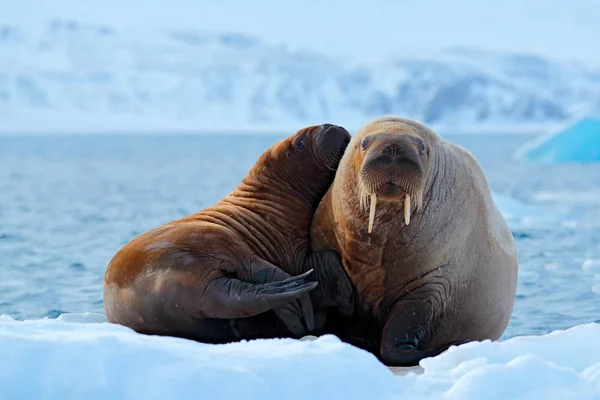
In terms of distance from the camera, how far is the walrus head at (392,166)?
14.9 ft

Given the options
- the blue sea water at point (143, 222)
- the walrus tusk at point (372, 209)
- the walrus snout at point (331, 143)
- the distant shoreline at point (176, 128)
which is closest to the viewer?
the walrus tusk at point (372, 209)

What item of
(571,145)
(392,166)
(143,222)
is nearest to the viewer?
(392,166)

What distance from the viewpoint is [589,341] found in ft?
14.1

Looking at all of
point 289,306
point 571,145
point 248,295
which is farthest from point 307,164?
point 571,145

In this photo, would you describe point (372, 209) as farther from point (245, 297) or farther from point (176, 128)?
point (176, 128)

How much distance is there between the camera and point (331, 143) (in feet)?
18.4

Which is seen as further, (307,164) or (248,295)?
(307,164)

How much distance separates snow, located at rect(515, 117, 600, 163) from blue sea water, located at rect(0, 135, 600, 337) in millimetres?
764

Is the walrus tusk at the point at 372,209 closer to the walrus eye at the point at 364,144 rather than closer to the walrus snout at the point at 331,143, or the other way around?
the walrus eye at the point at 364,144

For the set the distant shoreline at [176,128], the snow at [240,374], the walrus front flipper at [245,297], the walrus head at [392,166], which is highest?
the walrus head at [392,166]

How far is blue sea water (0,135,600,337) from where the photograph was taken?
9055mm

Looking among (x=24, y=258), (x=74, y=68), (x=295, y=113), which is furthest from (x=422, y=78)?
(x=24, y=258)

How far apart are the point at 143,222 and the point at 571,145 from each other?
1648 centimetres

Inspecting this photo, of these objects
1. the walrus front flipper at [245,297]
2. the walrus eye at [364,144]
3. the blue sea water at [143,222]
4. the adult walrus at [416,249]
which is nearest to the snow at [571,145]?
the blue sea water at [143,222]
